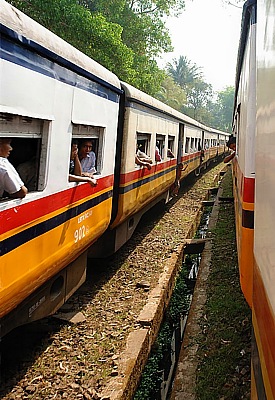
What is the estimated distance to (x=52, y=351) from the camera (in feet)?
13.5

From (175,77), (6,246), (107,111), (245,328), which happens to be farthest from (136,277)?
(175,77)

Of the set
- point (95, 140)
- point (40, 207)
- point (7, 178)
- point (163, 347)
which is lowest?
point (163, 347)

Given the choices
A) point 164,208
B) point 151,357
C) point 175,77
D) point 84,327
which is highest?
point 175,77

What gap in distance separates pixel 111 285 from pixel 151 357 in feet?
4.26

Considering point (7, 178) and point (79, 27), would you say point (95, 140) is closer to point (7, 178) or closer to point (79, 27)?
point (7, 178)

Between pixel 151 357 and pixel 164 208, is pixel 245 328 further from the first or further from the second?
pixel 164 208

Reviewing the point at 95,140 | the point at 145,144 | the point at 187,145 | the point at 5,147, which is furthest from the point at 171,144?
the point at 5,147

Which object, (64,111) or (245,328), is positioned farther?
(245,328)

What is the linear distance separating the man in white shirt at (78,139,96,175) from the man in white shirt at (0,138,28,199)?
1.65m

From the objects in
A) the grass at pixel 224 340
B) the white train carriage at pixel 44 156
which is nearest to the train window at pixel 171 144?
the grass at pixel 224 340

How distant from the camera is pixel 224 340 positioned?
14.2 feet

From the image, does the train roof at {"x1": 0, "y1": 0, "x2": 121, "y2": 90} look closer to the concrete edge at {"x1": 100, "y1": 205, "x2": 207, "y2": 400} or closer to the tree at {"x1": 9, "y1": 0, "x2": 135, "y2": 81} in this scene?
the concrete edge at {"x1": 100, "y1": 205, "x2": 207, "y2": 400}

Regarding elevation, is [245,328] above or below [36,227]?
below

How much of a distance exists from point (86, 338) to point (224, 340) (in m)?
1.28
